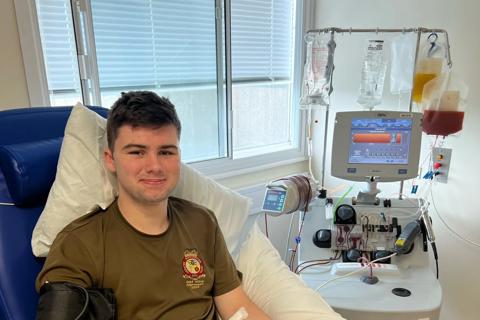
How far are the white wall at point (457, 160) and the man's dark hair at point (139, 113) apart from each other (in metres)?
1.39

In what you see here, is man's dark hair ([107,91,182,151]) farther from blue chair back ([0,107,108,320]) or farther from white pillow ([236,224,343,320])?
white pillow ([236,224,343,320])

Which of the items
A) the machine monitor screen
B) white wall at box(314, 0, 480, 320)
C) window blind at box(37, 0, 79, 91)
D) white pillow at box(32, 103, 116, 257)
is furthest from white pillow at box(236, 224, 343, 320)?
window blind at box(37, 0, 79, 91)

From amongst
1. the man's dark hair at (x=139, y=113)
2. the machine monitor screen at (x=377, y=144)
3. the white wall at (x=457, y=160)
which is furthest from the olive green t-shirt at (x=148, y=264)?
the white wall at (x=457, y=160)

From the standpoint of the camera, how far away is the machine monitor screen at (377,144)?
144cm

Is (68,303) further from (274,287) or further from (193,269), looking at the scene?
(274,287)

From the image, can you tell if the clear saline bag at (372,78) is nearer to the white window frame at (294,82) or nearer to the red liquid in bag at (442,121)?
the red liquid in bag at (442,121)

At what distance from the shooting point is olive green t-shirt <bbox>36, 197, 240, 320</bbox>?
945 mm

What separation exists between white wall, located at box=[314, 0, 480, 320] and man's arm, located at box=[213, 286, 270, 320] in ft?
3.80

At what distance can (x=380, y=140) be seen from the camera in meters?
1.46

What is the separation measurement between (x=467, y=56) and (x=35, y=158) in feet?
5.78

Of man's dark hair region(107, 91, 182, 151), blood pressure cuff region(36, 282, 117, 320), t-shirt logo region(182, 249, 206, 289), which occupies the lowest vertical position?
t-shirt logo region(182, 249, 206, 289)

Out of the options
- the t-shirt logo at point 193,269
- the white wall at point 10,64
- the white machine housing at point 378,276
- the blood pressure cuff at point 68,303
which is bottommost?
the white machine housing at point 378,276

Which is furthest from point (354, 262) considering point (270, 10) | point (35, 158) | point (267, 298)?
point (270, 10)

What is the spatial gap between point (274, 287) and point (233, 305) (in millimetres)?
179
